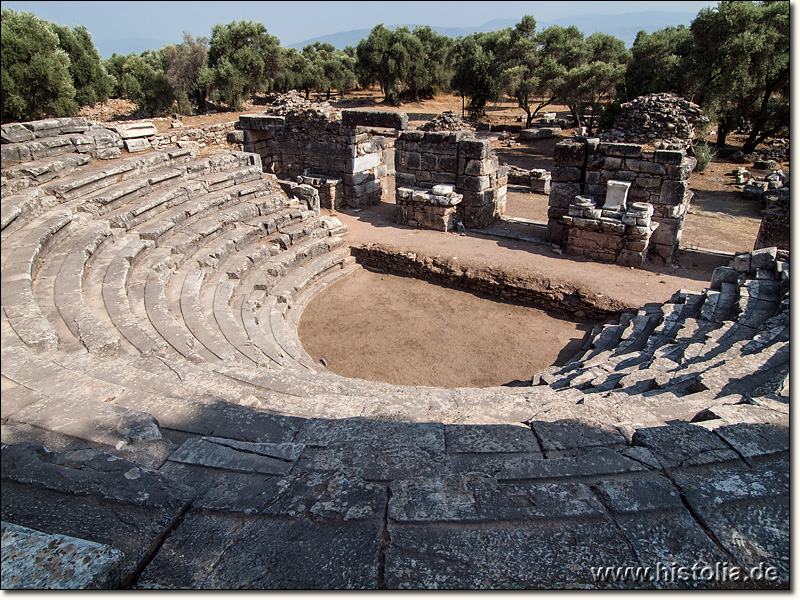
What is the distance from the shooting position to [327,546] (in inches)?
94.4

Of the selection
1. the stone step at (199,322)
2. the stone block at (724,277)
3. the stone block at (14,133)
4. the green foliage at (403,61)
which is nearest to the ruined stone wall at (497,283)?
the stone block at (724,277)

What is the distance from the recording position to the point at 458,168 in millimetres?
13703

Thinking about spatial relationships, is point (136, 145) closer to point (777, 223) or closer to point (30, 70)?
point (30, 70)

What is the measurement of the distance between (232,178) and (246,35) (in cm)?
2553

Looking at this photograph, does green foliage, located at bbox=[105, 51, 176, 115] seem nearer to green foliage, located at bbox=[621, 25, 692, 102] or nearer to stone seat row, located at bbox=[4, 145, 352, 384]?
stone seat row, located at bbox=[4, 145, 352, 384]

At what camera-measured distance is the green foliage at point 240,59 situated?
29125mm

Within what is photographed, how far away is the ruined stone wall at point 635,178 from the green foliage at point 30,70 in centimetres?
2012

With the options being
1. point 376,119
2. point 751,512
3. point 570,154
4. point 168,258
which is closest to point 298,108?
point 376,119

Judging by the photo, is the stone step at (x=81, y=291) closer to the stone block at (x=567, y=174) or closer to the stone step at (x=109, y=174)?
the stone step at (x=109, y=174)

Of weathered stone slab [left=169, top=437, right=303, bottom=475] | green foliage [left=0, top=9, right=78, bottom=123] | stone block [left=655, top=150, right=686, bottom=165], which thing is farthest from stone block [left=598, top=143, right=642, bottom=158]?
green foliage [left=0, top=9, right=78, bottom=123]

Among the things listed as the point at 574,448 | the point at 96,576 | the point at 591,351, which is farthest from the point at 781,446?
the point at 591,351

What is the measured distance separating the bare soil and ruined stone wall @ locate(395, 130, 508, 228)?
1.00m

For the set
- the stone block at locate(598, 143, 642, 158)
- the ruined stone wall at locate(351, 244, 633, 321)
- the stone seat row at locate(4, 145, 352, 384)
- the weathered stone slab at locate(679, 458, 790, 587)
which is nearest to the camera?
the weathered stone slab at locate(679, 458, 790, 587)

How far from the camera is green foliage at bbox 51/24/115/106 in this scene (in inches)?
958
